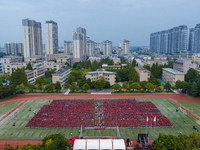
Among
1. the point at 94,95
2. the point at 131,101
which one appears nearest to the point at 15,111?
the point at 94,95

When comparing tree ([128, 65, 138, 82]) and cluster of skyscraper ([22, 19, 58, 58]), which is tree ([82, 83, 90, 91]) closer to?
tree ([128, 65, 138, 82])

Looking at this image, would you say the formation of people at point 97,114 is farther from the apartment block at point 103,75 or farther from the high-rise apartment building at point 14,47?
the high-rise apartment building at point 14,47

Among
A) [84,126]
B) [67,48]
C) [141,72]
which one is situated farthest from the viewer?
[67,48]

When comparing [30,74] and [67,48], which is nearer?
[30,74]

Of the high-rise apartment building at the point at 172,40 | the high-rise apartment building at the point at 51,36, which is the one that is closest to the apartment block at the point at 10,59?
the high-rise apartment building at the point at 51,36

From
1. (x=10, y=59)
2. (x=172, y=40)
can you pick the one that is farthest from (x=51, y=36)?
(x=172, y=40)

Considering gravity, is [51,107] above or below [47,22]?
below

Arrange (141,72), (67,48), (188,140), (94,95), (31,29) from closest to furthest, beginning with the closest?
(188,140) → (94,95) → (141,72) → (31,29) → (67,48)

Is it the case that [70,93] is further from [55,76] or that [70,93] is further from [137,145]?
[137,145]

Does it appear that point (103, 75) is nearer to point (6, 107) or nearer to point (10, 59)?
point (6, 107)
